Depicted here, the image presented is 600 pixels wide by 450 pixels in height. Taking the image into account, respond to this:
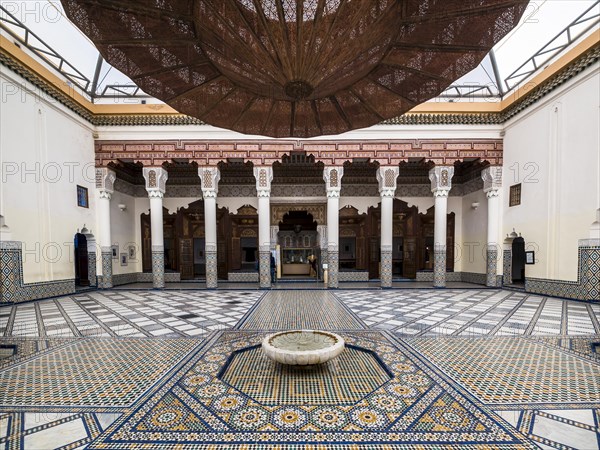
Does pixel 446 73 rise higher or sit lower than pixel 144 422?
higher

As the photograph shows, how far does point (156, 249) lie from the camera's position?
664 cm

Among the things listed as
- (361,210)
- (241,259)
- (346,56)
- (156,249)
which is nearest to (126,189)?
(156,249)

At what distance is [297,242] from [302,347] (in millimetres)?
6898

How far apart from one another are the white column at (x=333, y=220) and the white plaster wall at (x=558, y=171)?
3849 millimetres

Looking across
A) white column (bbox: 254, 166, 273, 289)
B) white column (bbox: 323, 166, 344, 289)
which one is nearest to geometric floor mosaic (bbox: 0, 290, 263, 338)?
white column (bbox: 254, 166, 273, 289)

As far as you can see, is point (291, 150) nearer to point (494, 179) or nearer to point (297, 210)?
point (297, 210)

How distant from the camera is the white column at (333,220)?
21.6 feet

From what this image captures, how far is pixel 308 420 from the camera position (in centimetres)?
160

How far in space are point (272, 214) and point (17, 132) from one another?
5367 mm

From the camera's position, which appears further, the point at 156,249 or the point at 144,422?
the point at 156,249

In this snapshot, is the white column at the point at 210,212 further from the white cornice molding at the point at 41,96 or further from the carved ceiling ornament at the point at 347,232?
the carved ceiling ornament at the point at 347,232

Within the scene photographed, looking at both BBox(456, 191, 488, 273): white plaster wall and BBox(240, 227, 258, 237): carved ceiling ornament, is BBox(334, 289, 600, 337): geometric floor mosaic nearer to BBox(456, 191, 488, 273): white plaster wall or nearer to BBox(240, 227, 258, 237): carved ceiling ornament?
BBox(456, 191, 488, 273): white plaster wall

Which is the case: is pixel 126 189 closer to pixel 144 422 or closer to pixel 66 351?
pixel 66 351

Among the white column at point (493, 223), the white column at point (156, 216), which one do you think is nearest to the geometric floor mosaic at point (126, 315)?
the white column at point (156, 216)
